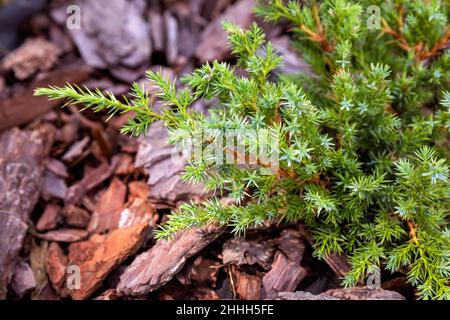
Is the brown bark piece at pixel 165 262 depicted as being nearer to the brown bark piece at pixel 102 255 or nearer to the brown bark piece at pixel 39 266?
the brown bark piece at pixel 102 255

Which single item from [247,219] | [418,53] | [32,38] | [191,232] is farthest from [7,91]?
[418,53]

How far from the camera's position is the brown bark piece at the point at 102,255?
88.6 inches

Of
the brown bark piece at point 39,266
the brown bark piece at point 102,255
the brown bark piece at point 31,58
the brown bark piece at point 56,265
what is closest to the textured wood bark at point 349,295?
the brown bark piece at point 102,255

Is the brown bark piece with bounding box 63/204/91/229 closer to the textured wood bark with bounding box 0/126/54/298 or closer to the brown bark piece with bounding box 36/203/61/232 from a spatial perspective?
the brown bark piece with bounding box 36/203/61/232

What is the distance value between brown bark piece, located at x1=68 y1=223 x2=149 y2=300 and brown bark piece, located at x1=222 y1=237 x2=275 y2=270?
457 millimetres

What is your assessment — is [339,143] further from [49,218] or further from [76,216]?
[49,218]

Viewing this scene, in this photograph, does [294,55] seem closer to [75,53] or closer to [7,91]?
[75,53]

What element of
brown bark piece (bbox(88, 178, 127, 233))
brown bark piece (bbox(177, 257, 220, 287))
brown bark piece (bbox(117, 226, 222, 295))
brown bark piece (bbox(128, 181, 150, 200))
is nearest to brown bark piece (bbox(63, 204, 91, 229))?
brown bark piece (bbox(88, 178, 127, 233))

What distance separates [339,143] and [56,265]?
156 cm

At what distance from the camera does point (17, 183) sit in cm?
254

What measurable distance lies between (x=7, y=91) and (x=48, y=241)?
1118 millimetres

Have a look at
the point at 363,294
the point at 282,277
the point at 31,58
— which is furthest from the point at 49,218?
the point at 363,294

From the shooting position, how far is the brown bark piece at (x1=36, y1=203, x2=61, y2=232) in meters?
2.59
